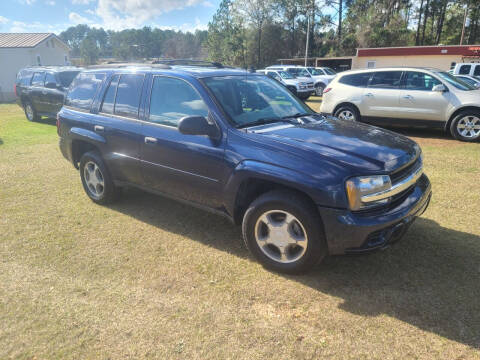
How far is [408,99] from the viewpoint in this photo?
888 centimetres

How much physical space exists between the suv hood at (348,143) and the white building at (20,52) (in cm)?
3392

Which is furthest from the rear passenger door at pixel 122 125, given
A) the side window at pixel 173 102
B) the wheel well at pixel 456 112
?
the wheel well at pixel 456 112

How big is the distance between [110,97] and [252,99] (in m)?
1.83

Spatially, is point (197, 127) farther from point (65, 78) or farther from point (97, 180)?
point (65, 78)

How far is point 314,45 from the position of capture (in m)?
56.6

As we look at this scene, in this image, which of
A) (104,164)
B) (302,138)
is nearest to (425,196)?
(302,138)

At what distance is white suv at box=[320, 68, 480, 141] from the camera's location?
27.2 ft

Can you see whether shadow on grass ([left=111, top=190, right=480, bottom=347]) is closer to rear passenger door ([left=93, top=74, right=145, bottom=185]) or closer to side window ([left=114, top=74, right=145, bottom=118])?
rear passenger door ([left=93, top=74, right=145, bottom=185])

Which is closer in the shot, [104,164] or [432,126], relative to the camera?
[104,164]

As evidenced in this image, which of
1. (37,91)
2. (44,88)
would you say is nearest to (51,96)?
(44,88)

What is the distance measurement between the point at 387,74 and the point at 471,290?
7440 millimetres

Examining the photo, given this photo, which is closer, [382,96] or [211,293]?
[211,293]

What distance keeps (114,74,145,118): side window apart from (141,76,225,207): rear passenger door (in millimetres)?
228

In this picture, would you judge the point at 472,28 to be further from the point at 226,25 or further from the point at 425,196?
the point at 425,196
